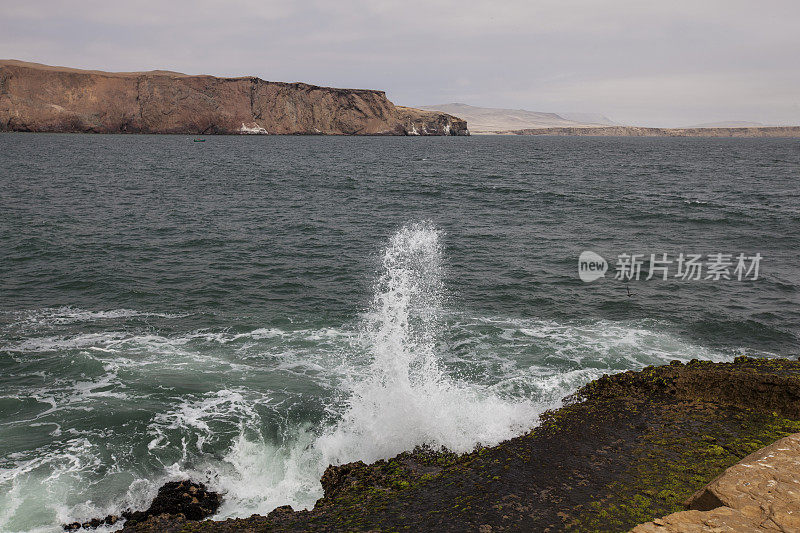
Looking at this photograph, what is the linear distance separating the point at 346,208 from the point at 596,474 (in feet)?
102

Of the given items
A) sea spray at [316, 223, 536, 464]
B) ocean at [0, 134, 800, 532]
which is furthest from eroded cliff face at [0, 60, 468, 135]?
sea spray at [316, 223, 536, 464]

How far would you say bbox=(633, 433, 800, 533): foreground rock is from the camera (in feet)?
16.8

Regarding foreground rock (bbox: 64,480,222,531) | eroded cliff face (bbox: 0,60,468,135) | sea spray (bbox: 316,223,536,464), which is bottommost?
foreground rock (bbox: 64,480,222,531)

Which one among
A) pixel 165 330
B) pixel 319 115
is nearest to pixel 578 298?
pixel 165 330

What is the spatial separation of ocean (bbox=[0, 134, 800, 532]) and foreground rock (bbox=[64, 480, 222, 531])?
26 centimetres

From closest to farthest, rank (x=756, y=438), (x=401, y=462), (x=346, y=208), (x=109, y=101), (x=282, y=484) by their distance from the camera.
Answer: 1. (x=756, y=438)
2. (x=401, y=462)
3. (x=282, y=484)
4. (x=346, y=208)
5. (x=109, y=101)

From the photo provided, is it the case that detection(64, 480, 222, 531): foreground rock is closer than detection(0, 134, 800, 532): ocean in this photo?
Yes

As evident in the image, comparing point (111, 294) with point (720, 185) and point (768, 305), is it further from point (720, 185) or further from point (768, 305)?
point (720, 185)

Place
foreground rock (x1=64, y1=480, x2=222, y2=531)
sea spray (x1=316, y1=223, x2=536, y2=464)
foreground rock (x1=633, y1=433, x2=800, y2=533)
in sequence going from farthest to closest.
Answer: sea spray (x1=316, y1=223, x2=536, y2=464)
foreground rock (x1=64, y1=480, x2=222, y2=531)
foreground rock (x1=633, y1=433, x2=800, y2=533)

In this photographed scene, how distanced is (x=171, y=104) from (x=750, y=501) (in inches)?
6896

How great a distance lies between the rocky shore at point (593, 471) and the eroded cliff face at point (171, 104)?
164180 millimetres

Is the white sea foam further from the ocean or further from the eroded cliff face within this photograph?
the eroded cliff face

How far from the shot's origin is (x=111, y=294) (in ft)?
59.4

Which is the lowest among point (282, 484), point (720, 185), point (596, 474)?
point (282, 484)
